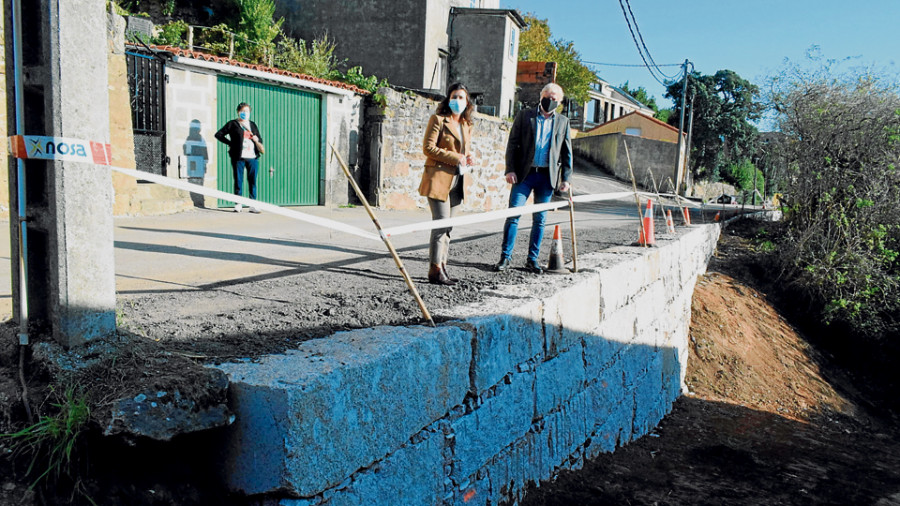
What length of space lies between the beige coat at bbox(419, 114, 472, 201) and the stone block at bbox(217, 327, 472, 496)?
6.76 feet

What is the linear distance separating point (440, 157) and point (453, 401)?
224 centimetres

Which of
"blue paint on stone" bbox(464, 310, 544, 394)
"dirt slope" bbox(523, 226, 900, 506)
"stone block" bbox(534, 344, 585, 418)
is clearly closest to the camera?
"blue paint on stone" bbox(464, 310, 544, 394)

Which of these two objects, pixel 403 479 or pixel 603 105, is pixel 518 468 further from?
pixel 603 105

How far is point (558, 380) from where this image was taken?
14.2 ft

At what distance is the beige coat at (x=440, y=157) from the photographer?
16.0ft

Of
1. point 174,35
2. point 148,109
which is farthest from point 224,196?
point 174,35

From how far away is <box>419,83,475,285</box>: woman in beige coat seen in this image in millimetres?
4805

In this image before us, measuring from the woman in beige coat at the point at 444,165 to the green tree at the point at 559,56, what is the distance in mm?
35821

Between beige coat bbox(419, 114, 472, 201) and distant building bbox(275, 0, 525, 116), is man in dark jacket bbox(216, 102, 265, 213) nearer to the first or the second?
beige coat bbox(419, 114, 472, 201)

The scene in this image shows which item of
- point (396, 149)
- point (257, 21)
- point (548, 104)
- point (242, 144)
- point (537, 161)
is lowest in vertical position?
point (537, 161)

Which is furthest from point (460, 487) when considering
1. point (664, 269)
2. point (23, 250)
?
point (664, 269)

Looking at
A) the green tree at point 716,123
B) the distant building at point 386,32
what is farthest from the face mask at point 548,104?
the green tree at point 716,123

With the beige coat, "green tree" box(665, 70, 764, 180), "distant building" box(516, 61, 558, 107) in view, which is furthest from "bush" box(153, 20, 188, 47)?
"green tree" box(665, 70, 764, 180)

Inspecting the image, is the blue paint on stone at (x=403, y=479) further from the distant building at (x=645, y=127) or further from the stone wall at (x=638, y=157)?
the distant building at (x=645, y=127)
